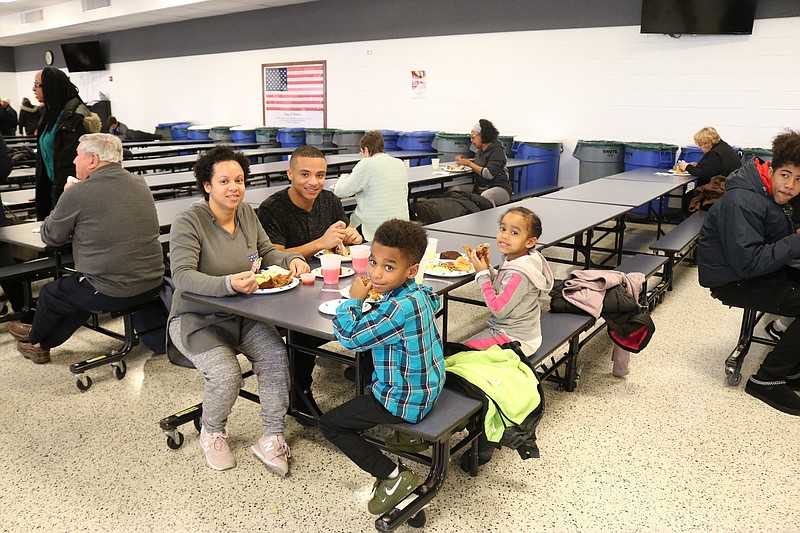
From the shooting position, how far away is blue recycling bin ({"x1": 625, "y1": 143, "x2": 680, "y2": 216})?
7.22 metres

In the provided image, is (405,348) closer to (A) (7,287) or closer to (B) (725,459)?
(B) (725,459)

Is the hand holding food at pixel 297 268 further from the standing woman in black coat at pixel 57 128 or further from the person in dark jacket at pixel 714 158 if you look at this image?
the person in dark jacket at pixel 714 158

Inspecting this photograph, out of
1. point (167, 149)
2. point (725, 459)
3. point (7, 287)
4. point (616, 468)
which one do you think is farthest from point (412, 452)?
point (167, 149)

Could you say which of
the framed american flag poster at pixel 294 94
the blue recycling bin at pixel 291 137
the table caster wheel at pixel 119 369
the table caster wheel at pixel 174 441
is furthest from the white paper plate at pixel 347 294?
the framed american flag poster at pixel 294 94

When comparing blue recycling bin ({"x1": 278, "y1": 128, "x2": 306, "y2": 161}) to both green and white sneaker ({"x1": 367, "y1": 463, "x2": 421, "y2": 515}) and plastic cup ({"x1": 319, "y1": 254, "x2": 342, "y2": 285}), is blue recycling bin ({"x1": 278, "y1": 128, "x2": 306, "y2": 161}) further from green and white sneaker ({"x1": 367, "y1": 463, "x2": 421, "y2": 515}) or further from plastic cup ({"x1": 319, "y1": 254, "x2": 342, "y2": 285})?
green and white sneaker ({"x1": 367, "y1": 463, "x2": 421, "y2": 515})

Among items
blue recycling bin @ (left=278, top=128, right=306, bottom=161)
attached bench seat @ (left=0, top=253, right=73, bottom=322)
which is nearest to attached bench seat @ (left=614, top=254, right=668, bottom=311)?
attached bench seat @ (left=0, top=253, right=73, bottom=322)

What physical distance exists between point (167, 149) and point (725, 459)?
26.0 ft

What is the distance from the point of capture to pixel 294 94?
11.1 meters

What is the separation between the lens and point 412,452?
7.22ft

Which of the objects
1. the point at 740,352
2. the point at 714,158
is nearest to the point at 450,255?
the point at 740,352

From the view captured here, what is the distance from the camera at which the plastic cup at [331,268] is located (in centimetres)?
244

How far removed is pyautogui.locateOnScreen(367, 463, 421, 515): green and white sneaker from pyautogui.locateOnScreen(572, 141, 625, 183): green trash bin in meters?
6.20

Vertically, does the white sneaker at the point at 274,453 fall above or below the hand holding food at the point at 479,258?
below

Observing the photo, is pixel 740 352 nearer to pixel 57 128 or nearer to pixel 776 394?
pixel 776 394
